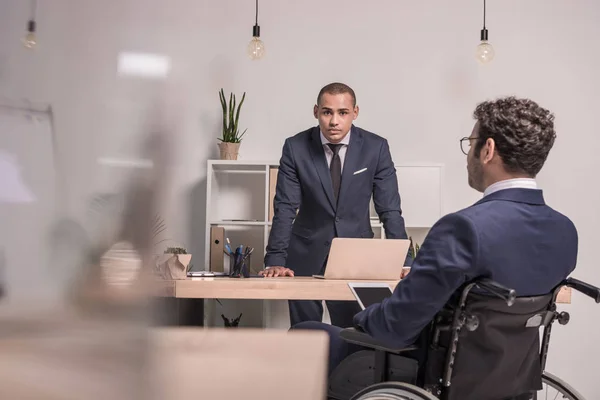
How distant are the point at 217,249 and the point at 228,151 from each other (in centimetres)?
63

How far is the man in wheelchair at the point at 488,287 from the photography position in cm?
161

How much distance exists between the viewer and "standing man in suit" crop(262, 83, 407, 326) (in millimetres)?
3232

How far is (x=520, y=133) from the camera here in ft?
5.92

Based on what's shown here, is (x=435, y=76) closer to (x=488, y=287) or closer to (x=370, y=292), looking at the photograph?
(x=370, y=292)

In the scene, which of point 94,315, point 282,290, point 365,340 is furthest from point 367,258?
point 94,315

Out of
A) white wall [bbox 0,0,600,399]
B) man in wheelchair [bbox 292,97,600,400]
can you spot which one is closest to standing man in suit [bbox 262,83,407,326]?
white wall [bbox 0,0,600,399]

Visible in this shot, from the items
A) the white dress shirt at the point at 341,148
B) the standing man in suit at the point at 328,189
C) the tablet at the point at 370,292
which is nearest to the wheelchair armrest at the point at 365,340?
the tablet at the point at 370,292

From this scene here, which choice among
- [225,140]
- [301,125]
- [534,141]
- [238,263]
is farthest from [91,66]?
[301,125]

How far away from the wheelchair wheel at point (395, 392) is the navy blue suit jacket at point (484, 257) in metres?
0.13

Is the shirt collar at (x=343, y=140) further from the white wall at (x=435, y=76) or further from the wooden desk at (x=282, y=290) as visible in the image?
the white wall at (x=435, y=76)

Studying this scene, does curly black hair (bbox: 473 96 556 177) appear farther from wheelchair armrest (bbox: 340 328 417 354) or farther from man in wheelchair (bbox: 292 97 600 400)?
wheelchair armrest (bbox: 340 328 417 354)

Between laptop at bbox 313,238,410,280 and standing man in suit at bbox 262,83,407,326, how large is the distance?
0.57 m

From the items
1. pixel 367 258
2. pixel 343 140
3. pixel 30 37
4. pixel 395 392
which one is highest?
pixel 343 140

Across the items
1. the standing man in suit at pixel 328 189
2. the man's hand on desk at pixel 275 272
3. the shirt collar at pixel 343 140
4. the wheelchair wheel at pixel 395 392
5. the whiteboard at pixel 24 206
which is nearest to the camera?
the whiteboard at pixel 24 206
